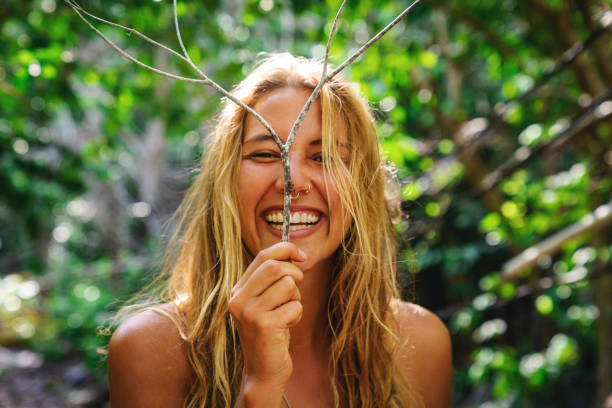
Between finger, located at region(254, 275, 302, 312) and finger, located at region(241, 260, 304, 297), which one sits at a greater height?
finger, located at region(241, 260, 304, 297)

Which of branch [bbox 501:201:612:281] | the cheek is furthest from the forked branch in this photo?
branch [bbox 501:201:612:281]


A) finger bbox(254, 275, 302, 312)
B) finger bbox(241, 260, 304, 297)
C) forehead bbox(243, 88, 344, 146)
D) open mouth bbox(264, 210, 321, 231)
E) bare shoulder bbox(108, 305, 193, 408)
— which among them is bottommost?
bare shoulder bbox(108, 305, 193, 408)

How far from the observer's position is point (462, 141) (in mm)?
3447

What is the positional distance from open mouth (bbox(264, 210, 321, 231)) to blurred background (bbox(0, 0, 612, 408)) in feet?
2.03

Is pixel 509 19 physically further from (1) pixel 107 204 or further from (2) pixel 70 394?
(1) pixel 107 204

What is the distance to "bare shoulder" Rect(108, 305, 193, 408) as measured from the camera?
146 centimetres

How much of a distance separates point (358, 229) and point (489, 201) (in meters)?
2.03

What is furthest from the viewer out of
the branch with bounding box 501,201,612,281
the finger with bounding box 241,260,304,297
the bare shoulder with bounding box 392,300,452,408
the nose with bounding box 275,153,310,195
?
the branch with bounding box 501,201,612,281

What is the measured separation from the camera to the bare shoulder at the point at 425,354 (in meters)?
1.83

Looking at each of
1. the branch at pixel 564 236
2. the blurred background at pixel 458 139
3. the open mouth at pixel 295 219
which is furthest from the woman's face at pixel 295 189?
the branch at pixel 564 236

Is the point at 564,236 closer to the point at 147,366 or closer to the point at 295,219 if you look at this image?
the point at 295,219

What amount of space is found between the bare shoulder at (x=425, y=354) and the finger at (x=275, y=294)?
0.88 meters

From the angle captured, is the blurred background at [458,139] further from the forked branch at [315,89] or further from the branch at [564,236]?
the forked branch at [315,89]

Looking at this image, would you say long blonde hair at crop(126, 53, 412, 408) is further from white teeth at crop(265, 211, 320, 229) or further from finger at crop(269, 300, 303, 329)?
finger at crop(269, 300, 303, 329)
